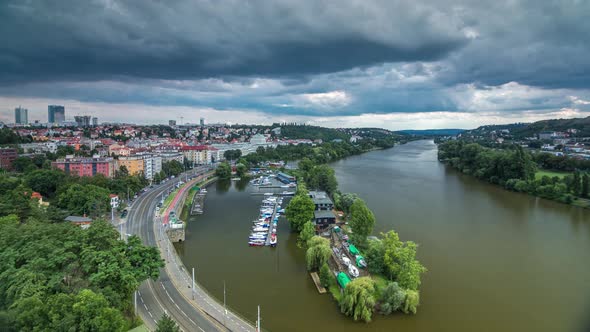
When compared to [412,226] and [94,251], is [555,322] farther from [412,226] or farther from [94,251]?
[94,251]

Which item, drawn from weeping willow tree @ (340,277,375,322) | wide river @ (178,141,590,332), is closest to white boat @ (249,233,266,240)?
wide river @ (178,141,590,332)

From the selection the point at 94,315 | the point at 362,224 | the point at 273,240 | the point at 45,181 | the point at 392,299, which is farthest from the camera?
the point at 45,181

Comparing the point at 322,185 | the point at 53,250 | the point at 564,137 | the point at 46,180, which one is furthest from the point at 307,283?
the point at 564,137

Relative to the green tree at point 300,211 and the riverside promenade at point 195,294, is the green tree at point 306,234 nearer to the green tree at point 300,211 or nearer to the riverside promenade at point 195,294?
the green tree at point 300,211

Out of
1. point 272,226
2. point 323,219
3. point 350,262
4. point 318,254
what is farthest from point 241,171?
point 350,262

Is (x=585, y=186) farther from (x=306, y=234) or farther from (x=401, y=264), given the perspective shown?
(x=306, y=234)

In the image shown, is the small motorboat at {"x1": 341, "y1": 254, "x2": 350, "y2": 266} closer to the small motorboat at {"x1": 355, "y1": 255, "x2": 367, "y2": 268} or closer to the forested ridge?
Answer: the small motorboat at {"x1": 355, "y1": 255, "x2": 367, "y2": 268}
